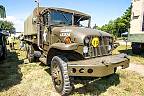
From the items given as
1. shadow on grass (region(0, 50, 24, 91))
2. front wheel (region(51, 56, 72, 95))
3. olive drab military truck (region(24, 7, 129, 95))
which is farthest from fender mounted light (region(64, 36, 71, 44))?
shadow on grass (region(0, 50, 24, 91))

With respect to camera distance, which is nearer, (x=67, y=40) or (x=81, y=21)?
(x=67, y=40)

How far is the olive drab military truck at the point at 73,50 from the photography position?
17.5 ft

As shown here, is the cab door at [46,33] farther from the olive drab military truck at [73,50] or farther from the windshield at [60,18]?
the windshield at [60,18]

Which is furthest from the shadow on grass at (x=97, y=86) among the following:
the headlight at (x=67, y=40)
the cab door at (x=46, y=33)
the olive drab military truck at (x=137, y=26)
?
the olive drab military truck at (x=137, y=26)

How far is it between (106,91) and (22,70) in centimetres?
389

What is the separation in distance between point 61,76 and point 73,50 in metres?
0.74

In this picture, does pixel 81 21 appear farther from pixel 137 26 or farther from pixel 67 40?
pixel 137 26

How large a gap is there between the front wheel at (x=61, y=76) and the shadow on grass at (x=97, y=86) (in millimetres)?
485

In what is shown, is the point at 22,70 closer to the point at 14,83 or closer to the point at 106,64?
the point at 14,83

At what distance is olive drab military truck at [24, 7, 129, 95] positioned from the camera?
5340 millimetres

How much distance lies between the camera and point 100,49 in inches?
249

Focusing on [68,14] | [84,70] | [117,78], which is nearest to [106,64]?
[84,70]

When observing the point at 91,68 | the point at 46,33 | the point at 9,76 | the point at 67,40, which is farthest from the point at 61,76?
the point at 9,76

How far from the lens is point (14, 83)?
269 inches
